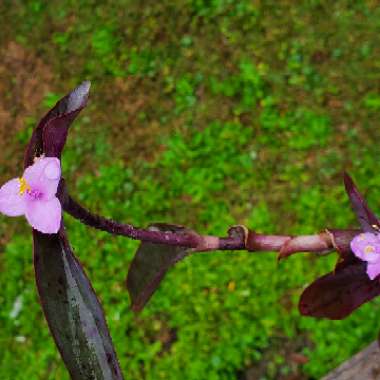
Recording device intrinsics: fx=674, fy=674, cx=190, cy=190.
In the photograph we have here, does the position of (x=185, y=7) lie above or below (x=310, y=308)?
below

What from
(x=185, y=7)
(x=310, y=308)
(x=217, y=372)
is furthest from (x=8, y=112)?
(x=310, y=308)

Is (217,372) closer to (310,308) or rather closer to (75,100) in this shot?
(310,308)

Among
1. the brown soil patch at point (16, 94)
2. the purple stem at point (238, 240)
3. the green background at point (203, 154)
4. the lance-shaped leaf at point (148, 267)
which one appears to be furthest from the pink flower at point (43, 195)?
the brown soil patch at point (16, 94)

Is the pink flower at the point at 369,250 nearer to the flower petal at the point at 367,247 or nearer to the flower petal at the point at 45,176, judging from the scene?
the flower petal at the point at 367,247

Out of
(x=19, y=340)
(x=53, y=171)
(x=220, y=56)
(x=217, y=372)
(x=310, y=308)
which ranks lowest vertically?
(x=217, y=372)

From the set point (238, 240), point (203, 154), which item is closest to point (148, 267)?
point (238, 240)
